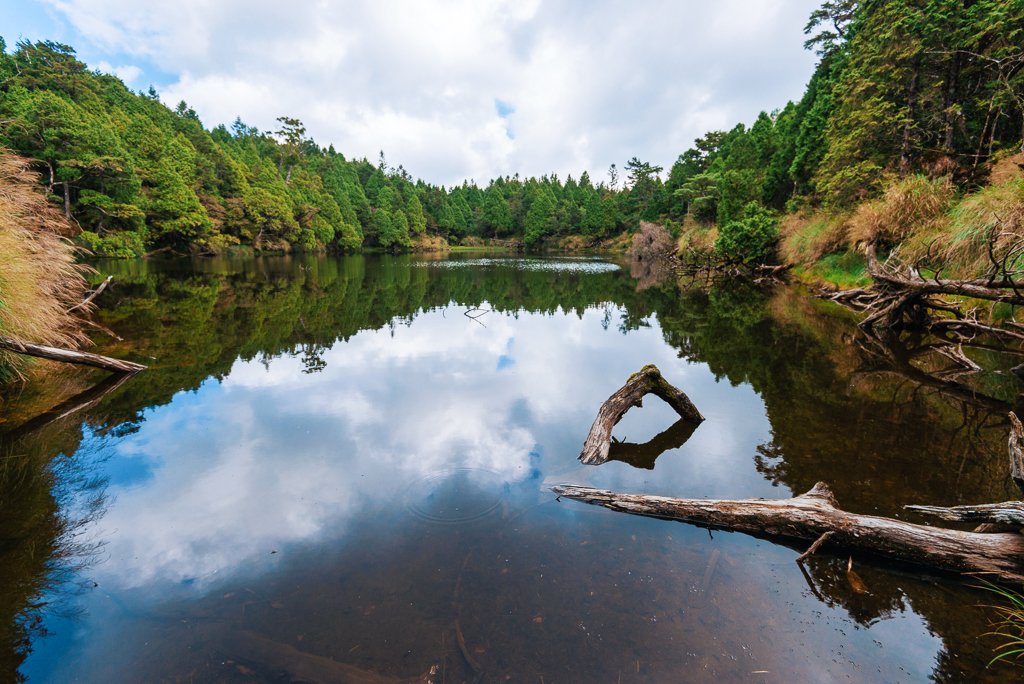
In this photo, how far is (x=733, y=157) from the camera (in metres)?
35.6

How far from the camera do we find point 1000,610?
301 cm

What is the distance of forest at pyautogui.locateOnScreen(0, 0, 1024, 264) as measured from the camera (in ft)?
49.0

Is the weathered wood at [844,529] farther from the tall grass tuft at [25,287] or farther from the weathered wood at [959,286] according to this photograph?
the tall grass tuft at [25,287]

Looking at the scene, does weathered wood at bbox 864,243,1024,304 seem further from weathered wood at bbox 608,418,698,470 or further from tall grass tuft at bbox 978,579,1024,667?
tall grass tuft at bbox 978,579,1024,667

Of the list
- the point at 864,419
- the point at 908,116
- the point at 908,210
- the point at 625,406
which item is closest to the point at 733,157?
the point at 908,116

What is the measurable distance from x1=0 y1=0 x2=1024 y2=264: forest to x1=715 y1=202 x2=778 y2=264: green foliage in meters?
0.10

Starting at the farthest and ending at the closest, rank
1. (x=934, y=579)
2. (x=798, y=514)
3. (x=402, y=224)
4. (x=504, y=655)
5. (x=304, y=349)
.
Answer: (x=402, y=224) → (x=304, y=349) → (x=798, y=514) → (x=934, y=579) → (x=504, y=655)

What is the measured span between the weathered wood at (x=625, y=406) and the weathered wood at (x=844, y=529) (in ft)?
3.16

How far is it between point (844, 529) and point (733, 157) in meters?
40.1

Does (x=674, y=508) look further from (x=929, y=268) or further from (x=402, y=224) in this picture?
(x=402, y=224)

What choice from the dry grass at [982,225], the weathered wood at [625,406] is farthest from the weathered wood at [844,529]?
the dry grass at [982,225]

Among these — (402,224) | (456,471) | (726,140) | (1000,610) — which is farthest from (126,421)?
(402,224)

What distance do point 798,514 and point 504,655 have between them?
9.39 feet

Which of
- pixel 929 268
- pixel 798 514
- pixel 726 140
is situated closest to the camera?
pixel 798 514
